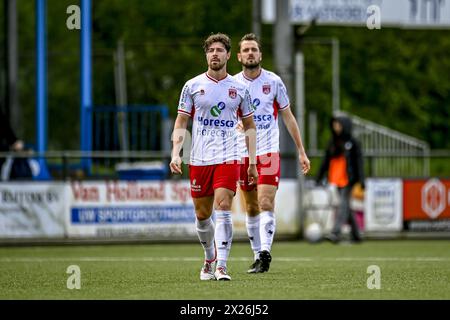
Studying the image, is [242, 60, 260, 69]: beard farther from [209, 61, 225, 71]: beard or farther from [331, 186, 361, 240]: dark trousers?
[331, 186, 361, 240]: dark trousers

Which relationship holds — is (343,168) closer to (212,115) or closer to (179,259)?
(179,259)

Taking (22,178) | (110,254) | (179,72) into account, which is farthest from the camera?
(179,72)

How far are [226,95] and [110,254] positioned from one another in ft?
22.3

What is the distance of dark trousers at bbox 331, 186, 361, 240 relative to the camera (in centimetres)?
2148

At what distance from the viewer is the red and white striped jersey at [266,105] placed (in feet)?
44.6

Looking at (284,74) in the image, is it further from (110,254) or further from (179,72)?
(179,72)

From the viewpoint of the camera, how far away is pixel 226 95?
39.5ft

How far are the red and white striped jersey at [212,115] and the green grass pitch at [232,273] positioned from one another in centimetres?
122

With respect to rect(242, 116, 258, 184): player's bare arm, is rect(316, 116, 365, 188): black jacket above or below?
below

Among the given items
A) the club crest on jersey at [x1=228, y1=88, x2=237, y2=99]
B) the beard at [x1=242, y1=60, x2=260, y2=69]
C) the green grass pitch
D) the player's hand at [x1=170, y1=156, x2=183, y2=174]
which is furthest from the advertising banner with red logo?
the player's hand at [x1=170, y1=156, x2=183, y2=174]

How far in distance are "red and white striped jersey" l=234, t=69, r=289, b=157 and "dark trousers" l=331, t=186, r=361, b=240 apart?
796cm

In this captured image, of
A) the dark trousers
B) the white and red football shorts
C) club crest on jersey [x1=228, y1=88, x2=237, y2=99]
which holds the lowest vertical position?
the dark trousers

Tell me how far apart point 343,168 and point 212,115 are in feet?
33.7
